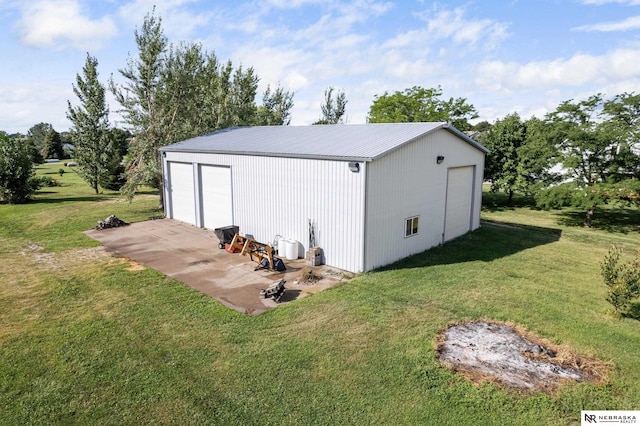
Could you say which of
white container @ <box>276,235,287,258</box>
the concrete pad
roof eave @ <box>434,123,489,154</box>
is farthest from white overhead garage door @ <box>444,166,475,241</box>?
white container @ <box>276,235,287,258</box>

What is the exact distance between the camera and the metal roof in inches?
463

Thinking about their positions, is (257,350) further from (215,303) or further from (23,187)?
(23,187)

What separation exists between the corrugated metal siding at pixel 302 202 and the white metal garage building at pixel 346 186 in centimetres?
3

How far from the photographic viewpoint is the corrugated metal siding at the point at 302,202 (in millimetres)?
11391

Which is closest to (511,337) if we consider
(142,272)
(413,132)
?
(413,132)

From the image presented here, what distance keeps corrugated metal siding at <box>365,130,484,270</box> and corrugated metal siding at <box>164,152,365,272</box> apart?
0.49 metres

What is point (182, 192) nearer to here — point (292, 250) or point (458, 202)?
point (292, 250)

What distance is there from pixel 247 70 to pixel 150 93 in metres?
11.2

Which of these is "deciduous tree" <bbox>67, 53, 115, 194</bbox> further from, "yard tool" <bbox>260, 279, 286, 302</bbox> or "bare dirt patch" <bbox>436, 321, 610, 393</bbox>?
"bare dirt patch" <bbox>436, 321, 610, 393</bbox>

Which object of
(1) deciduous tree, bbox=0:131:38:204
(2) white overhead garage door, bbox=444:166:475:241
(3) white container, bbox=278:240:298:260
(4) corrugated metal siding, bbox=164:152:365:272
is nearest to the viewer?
(4) corrugated metal siding, bbox=164:152:365:272

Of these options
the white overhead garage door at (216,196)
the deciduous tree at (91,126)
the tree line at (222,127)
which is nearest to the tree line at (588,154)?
the tree line at (222,127)

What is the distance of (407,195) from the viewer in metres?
12.7

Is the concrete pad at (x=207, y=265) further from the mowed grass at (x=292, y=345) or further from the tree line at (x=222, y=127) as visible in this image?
the tree line at (x=222, y=127)

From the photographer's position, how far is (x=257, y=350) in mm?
7230
